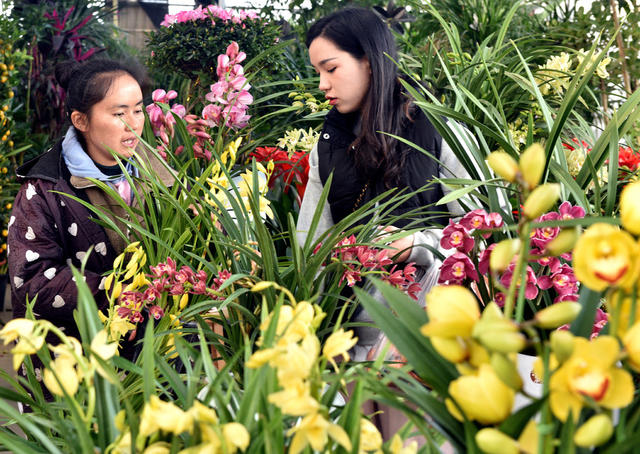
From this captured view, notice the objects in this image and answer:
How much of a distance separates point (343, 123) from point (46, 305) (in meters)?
0.73

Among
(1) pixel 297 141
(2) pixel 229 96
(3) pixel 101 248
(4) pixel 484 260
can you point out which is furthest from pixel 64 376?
(1) pixel 297 141

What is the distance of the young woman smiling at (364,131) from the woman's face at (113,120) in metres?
0.42

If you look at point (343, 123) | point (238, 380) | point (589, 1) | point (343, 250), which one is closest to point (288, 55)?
point (343, 123)

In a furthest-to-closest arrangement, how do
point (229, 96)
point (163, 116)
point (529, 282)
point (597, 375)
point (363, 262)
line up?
point (163, 116) < point (229, 96) < point (363, 262) < point (529, 282) < point (597, 375)

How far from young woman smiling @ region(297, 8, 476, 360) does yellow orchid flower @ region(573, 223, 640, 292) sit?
103 cm

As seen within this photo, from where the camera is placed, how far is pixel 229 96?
1.18m

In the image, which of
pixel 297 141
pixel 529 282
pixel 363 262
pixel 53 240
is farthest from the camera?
pixel 297 141

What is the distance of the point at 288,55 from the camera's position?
2502 millimetres

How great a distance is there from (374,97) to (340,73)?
88 mm

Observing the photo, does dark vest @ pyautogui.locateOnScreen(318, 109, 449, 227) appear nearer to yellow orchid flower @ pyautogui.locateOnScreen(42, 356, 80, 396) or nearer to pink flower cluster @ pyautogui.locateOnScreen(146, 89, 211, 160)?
pink flower cluster @ pyautogui.locateOnScreen(146, 89, 211, 160)

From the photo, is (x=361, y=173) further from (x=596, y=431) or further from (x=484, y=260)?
(x=596, y=431)

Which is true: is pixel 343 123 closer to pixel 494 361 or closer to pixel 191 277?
pixel 191 277

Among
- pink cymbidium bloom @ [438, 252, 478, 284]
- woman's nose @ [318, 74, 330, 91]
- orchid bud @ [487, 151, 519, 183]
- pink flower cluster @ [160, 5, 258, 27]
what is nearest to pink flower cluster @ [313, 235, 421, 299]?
pink cymbidium bloom @ [438, 252, 478, 284]

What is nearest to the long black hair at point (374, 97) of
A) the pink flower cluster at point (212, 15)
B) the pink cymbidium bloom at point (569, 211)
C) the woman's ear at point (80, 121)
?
the woman's ear at point (80, 121)
